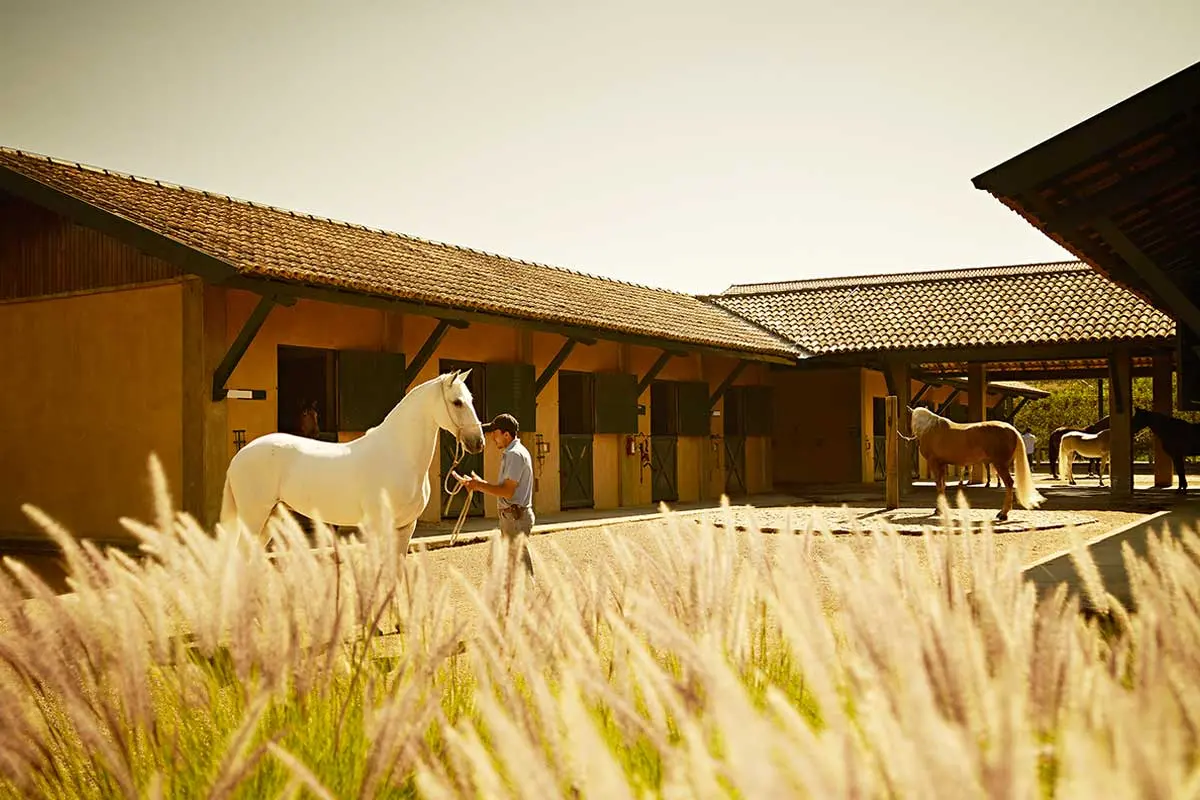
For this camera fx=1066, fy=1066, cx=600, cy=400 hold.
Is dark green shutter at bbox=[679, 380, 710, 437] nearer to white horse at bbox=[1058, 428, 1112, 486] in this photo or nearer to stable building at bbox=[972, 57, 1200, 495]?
white horse at bbox=[1058, 428, 1112, 486]

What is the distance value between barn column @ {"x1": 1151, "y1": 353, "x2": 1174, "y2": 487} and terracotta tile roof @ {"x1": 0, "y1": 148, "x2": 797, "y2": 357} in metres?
6.88

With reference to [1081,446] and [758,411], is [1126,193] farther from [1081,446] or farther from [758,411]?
[1081,446]

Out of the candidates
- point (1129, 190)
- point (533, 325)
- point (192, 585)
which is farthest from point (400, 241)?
point (192, 585)

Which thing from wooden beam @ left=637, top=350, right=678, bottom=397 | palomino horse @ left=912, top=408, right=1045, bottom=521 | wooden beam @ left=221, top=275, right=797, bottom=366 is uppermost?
wooden beam @ left=221, top=275, right=797, bottom=366

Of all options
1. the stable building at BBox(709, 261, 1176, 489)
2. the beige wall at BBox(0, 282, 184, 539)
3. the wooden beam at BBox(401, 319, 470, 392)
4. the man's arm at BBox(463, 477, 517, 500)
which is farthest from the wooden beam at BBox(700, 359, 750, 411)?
the man's arm at BBox(463, 477, 517, 500)

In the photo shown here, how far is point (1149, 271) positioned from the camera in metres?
8.54

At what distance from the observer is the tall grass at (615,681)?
94cm

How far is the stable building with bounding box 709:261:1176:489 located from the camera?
760 inches

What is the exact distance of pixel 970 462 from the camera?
14.6 metres

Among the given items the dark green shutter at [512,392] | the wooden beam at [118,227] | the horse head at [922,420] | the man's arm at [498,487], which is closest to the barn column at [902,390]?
the horse head at [922,420]

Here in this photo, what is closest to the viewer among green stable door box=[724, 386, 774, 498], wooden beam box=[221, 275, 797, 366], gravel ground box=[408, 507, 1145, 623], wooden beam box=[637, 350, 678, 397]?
gravel ground box=[408, 507, 1145, 623]

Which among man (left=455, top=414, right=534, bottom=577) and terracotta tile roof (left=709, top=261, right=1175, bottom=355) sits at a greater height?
terracotta tile roof (left=709, top=261, right=1175, bottom=355)

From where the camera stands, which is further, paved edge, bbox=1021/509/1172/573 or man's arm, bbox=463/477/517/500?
paved edge, bbox=1021/509/1172/573

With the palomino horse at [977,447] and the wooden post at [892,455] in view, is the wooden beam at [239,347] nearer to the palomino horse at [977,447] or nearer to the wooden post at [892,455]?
the palomino horse at [977,447]
